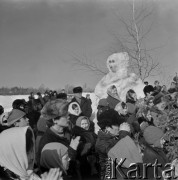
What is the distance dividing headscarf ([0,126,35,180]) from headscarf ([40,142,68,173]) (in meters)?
0.25

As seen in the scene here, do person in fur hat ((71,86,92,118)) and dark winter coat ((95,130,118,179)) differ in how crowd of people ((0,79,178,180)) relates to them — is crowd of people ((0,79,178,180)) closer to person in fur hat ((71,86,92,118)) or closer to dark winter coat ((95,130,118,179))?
dark winter coat ((95,130,118,179))

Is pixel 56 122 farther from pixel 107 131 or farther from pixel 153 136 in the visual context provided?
pixel 153 136

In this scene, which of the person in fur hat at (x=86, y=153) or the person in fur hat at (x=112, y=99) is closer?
the person in fur hat at (x=86, y=153)

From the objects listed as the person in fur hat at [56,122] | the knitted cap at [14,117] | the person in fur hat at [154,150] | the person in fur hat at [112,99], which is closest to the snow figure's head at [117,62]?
the person in fur hat at [112,99]

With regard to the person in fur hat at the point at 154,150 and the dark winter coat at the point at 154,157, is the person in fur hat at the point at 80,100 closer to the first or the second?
the person in fur hat at the point at 154,150

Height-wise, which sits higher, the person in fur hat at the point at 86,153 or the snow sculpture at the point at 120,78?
the snow sculpture at the point at 120,78

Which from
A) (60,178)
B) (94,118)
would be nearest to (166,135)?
(60,178)

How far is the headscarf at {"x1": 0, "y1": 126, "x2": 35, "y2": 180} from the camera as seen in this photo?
3133mm

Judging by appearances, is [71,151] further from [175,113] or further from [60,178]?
[175,113]

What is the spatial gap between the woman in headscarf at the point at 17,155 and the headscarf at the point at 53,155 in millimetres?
161

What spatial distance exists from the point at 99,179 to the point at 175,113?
1471 mm

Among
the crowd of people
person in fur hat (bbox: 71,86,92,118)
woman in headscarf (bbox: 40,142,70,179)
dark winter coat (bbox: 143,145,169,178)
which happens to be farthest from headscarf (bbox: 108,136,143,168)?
person in fur hat (bbox: 71,86,92,118)

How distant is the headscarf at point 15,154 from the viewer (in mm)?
3133

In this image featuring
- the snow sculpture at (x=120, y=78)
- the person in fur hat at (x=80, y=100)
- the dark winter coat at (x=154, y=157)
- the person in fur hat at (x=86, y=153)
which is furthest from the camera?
the snow sculpture at (x=120, y=78)
